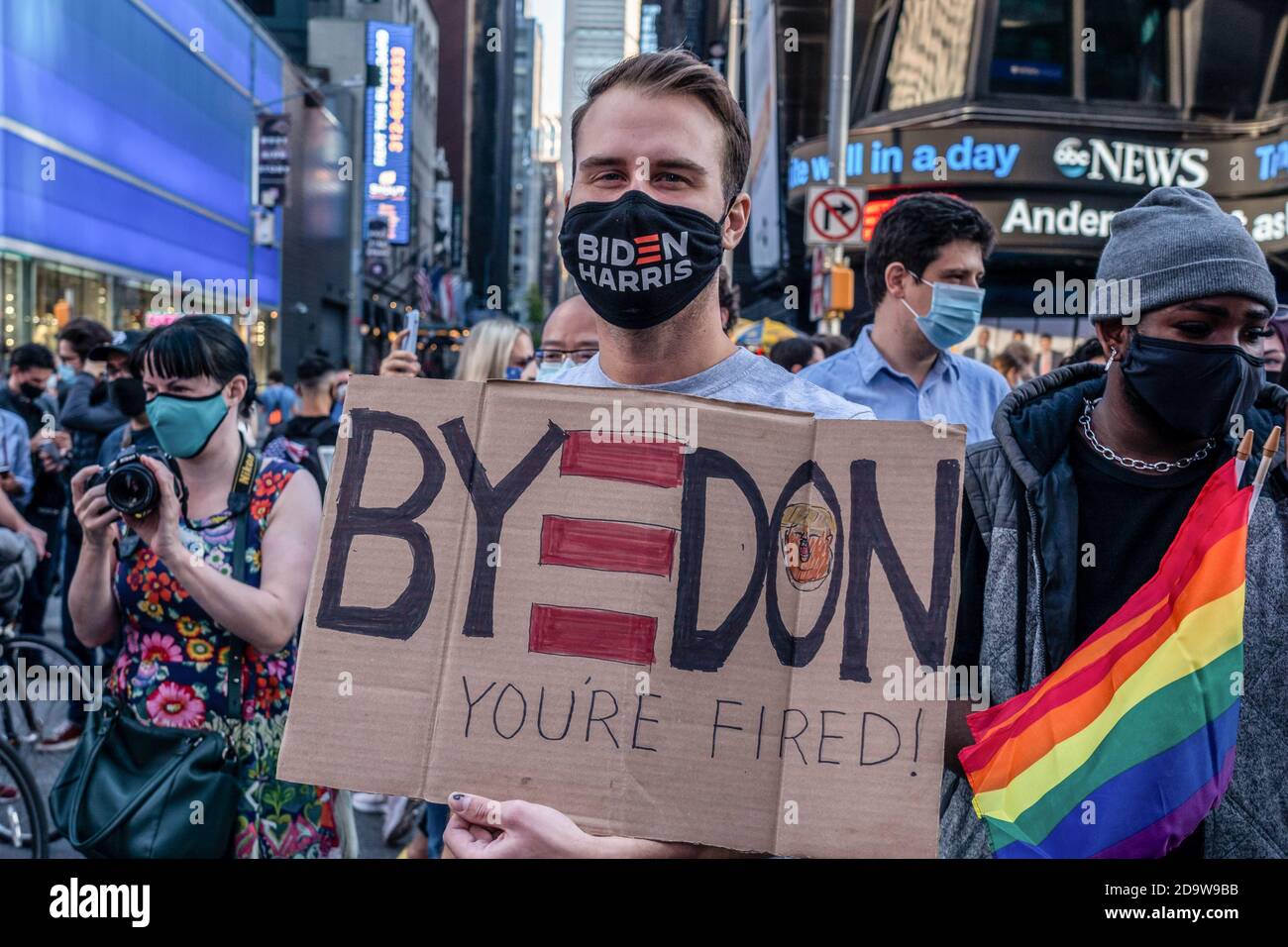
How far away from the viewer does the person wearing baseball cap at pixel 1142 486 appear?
219 centimetres

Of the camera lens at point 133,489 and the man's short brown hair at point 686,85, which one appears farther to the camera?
the camera lens at point 133,489

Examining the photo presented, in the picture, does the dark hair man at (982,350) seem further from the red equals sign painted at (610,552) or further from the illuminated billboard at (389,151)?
the illuminated billboard at (389,151)

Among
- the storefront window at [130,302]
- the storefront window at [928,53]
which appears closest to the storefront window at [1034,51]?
the storefront window at [928,53]

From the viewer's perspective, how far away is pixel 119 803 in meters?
2.97

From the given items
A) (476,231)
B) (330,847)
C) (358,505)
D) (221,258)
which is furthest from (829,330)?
(476,231)

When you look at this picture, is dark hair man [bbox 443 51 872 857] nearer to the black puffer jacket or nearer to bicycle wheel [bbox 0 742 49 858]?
the black puffer jacket

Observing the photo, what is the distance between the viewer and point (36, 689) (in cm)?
568

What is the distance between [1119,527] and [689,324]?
3.11ft

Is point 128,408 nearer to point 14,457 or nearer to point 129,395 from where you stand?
point 129,395

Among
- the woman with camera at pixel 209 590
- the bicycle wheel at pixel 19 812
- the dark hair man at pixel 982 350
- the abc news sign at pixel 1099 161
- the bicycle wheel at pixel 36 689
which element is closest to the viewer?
the woman with camera at pixel 209 590

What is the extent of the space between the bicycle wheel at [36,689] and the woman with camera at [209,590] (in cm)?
223

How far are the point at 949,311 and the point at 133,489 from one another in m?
2.84

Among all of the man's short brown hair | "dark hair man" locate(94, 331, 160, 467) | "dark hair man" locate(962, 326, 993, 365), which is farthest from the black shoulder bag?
"dark hair man" locate(962, 326, 993, 365)

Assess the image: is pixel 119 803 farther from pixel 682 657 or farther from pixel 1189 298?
pixel 1189 298
